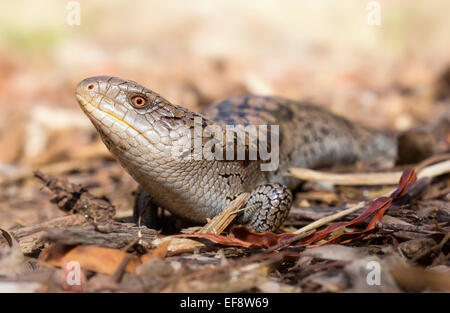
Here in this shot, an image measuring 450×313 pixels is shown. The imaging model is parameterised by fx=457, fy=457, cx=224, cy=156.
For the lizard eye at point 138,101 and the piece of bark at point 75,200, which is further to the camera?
the piece of bark at point 75,200

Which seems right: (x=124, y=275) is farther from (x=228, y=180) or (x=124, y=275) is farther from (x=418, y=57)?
(x=418, y=57)

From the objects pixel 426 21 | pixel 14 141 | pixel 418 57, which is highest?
pixel 426 21

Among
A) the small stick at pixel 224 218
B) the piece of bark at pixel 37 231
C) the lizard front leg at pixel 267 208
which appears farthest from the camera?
the lizard front leg at pixel 267 208

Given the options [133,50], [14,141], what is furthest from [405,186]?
[133,50]

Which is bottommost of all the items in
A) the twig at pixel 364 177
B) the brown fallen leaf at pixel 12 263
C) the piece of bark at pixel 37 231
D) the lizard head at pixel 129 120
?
the piece of bark at pixel 37 231

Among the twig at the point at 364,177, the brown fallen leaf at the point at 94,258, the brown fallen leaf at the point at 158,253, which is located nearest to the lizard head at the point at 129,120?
the brown fallen leaf at the point at 158,253

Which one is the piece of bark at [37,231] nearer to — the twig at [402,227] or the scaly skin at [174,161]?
the scaly skin at [174,161]

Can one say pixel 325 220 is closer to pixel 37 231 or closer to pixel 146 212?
pixel 146 212

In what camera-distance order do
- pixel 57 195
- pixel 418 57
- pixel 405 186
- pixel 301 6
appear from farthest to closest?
pixel 301 6
pixel 418 57
pixel 57 195
pixel 405 186
